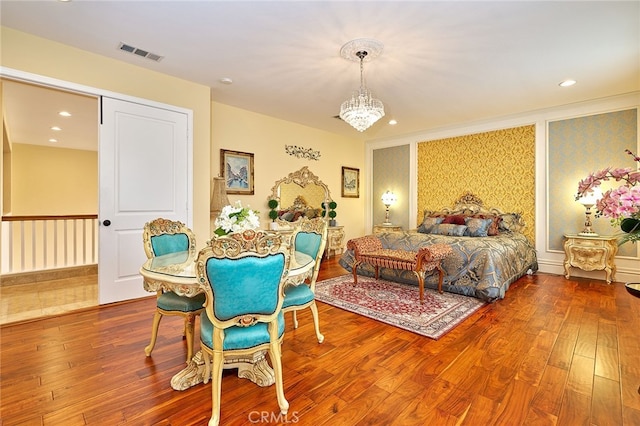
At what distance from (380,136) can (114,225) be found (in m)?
5.59

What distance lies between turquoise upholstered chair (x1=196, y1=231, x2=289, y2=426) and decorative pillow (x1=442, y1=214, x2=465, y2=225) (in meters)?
4.38

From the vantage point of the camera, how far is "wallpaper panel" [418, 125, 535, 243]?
5.13 m

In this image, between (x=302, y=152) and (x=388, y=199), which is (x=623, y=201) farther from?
(x=388, y=199)

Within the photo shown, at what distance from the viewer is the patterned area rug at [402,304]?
2.83m

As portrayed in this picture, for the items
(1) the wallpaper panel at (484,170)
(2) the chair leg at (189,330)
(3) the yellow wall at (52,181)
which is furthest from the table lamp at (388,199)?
(3) the yellow wall at (52,181)

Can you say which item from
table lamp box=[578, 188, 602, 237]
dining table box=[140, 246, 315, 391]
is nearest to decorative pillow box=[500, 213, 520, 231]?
table lamp box=[578, 188, 602, 237]

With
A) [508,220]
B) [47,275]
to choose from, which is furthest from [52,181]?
[508,220]

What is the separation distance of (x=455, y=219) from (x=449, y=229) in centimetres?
40

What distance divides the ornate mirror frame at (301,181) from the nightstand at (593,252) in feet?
14.0

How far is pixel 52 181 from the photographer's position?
7469mm

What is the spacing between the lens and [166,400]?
1.74 m

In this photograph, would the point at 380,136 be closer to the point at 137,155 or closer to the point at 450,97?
the point at 450,97

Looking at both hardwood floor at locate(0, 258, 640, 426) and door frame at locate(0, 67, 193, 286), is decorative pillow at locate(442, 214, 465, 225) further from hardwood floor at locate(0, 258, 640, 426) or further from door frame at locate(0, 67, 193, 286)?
door frame at locate(0, 67, 193, 286)

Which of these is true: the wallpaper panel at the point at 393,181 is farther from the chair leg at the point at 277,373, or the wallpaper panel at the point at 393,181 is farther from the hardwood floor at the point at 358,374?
the chair leg at the point at 277,373
